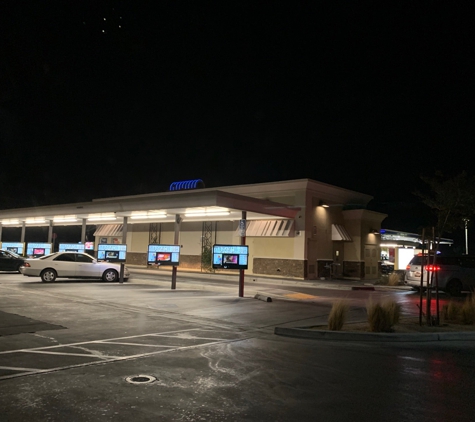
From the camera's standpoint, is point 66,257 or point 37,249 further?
point 37,249

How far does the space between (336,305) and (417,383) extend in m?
4.03

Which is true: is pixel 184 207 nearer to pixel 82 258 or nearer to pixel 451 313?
pixel 82 258

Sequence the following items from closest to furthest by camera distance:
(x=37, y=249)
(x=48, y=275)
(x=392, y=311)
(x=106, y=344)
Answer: (x=106, y=344) → (x=392, y=311) → (x=48, y=275) → (x=37, y=249)

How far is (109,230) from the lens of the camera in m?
42.3

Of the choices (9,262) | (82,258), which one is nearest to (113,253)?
(82,258)

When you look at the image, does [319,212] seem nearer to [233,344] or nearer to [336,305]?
[336,305]

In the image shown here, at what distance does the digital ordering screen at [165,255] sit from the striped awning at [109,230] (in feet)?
67.3

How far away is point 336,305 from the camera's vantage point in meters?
10.6

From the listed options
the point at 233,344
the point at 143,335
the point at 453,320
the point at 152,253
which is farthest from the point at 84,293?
the point at 453,320

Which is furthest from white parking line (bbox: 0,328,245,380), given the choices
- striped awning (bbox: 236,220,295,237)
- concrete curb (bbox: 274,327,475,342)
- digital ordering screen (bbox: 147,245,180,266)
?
striped awning (bbox: 236,220,295,237)

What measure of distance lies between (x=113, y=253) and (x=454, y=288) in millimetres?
16348

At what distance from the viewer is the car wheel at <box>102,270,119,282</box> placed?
2317cm

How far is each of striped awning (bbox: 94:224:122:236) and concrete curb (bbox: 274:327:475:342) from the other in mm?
32458

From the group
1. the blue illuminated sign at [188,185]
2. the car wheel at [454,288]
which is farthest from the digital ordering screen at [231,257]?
the blue illuminated sign at [188,185]
